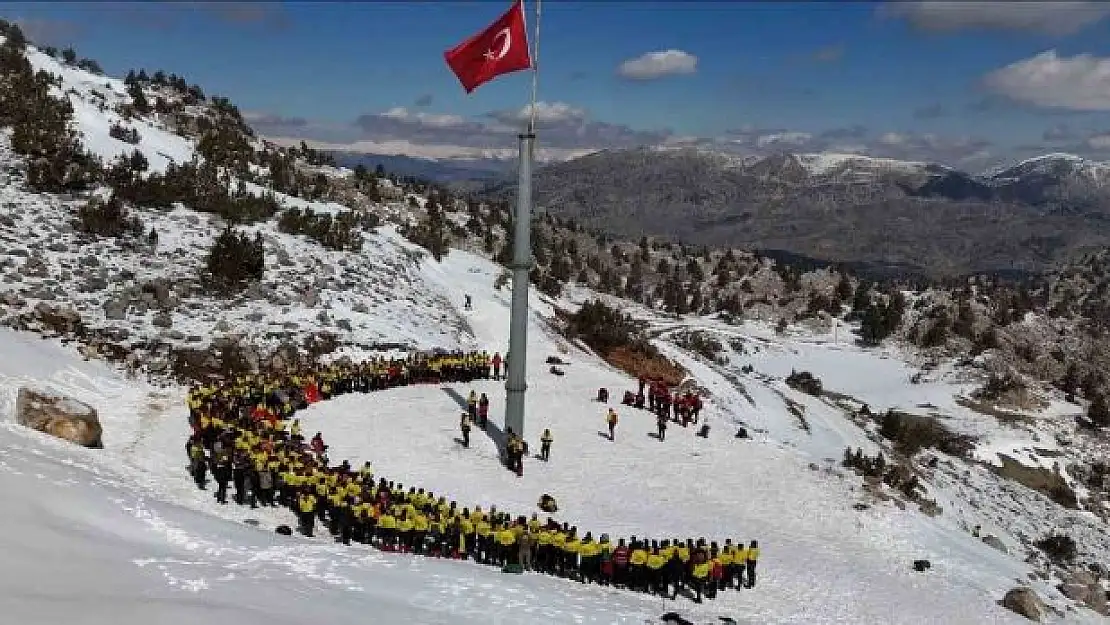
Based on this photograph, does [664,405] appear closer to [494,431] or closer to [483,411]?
[494,431]

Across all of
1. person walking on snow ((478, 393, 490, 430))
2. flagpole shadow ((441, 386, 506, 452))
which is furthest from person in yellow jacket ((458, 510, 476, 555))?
person walking on snow ((478, 393, 490, 430))

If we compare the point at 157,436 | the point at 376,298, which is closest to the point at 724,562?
the point at 157,436

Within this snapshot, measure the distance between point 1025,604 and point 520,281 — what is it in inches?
609

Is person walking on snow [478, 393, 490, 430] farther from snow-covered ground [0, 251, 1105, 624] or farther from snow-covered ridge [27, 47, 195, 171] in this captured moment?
snow-covered ridge [27, 47, 195, 171]

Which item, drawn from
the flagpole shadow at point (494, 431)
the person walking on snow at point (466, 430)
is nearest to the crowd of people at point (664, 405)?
the flagpole shadow at point (494, 431)

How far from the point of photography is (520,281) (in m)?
25.1

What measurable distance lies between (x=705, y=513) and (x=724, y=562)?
521cm

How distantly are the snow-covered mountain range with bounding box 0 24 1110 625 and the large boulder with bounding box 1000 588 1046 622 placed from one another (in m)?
0.50

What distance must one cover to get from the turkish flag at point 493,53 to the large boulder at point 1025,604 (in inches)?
695

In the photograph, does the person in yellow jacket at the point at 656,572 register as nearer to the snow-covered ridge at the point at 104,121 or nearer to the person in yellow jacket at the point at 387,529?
the person in yellow jacket at the point at 387,529

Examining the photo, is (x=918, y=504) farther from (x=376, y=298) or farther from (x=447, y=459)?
(x=376, y=298)

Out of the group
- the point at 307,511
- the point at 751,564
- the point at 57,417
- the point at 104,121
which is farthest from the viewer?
the point at 104,121

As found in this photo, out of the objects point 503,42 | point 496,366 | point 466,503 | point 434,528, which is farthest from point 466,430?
point 503,42

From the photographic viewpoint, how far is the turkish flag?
67.6 ft
